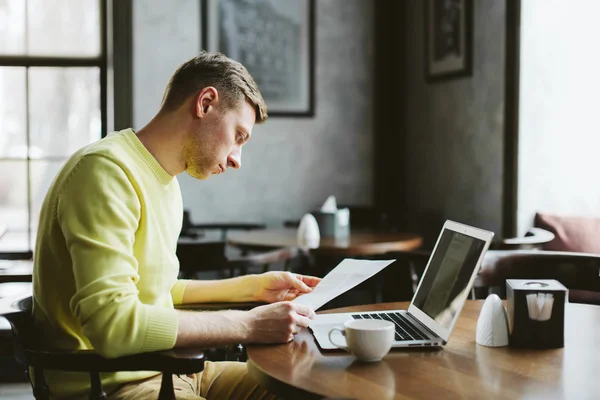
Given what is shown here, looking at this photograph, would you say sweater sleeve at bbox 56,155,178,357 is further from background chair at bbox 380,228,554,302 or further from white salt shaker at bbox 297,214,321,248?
white salt shaker at bbox 297,214,321,248

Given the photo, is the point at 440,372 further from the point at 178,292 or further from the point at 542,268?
the point at 542,268

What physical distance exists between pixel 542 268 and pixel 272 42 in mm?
3399

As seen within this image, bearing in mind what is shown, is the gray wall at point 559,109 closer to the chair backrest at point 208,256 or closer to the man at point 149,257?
the chair backrest at point 208,256

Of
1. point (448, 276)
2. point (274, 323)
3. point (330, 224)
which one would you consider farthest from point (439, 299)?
point (330, 224)

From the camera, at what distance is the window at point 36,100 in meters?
4.61

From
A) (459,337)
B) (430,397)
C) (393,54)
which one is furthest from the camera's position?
(393,54)

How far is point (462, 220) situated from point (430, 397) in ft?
11.6

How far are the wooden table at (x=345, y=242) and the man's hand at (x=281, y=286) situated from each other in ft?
5.22

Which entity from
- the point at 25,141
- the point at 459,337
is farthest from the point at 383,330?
the point at 25,141

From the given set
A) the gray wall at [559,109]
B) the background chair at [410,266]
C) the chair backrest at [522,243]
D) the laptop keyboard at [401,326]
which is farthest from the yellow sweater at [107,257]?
the gray wall at [559,109]

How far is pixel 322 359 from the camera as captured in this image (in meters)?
1.22

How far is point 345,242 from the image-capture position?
3479 millimetres

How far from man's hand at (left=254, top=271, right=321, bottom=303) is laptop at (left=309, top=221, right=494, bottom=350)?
118mm

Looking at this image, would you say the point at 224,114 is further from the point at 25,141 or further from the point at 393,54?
the point at 393,54
